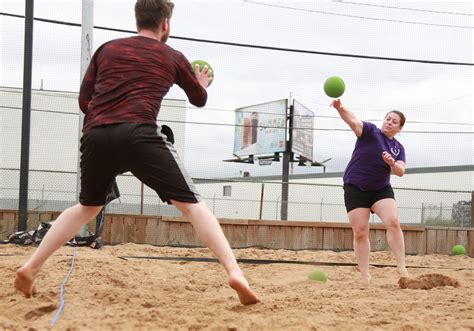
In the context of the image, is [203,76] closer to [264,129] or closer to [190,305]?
→ [190,305]

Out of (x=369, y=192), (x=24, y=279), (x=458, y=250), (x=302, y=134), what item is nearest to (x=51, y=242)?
(x=24, y=279)

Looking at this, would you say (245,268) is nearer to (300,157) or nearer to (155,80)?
(155,80)

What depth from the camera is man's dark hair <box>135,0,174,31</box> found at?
2.74 m

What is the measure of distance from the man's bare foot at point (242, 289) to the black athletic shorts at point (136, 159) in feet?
1.37

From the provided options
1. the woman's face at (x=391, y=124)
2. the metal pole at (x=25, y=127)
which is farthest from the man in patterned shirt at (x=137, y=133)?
the metal pole at (x=25, y=127)

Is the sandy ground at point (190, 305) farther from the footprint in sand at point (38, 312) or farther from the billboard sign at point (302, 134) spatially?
the billboard sign at point (302, 134)

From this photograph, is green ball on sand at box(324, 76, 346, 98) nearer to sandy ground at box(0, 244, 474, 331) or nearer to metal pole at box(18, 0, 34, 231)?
sandy ground at box(0, 244, 474, 331)

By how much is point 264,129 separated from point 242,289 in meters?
19.6

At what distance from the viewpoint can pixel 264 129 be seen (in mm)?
22109

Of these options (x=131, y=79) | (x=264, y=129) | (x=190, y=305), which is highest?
(x=264, y=129)

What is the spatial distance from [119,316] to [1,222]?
640 centimetres

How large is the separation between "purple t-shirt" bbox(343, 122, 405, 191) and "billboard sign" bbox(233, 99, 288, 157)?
52.6ft

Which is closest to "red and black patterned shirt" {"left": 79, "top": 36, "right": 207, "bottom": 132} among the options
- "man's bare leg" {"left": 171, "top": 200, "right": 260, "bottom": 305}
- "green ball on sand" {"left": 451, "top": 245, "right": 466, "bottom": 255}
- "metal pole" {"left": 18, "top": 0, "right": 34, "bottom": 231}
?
"man's bare leg" {"left": 171, "top": 200, "right": 260, "bottom": 305}

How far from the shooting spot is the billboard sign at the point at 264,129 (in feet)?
70.2
